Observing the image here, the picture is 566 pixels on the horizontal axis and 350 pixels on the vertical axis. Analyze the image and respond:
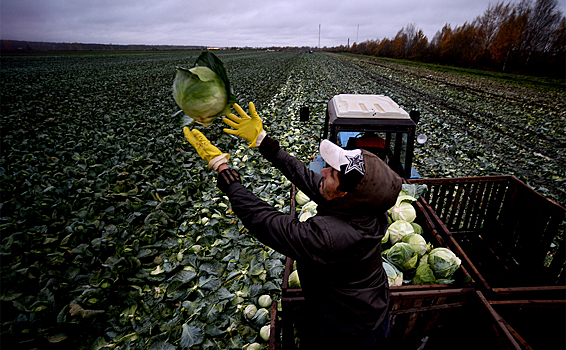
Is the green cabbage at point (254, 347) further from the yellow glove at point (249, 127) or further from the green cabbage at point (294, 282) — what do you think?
the yellow glove at point (249, 127)

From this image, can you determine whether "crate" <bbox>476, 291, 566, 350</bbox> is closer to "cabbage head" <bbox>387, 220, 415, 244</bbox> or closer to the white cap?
"cabbage head" <bbox>387, 220, 415, 244</bbox>

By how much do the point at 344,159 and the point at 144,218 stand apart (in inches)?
170

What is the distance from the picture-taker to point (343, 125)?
12.1 feet

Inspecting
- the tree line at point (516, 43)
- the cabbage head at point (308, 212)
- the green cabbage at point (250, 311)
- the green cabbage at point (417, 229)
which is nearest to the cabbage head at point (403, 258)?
the green cabbage at point (417, 229)

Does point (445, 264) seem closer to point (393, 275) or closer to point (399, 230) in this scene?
point (393, 275)

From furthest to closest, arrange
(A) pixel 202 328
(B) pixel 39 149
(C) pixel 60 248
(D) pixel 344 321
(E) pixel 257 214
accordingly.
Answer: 1. (B) pixel 39 149
2. (C) pixel 60 248
3. (A) pixel 202 328
4. (D) pixel 344 321
5. (E) pixel 257 214

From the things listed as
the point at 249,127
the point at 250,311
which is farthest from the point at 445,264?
the point at 249,127

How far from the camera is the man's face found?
1.55 metres

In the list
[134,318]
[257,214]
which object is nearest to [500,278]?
[257,214]

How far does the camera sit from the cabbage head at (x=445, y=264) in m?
2.40

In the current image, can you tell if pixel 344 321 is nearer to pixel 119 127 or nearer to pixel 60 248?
pixel 60 248

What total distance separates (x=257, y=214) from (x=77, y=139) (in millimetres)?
8924

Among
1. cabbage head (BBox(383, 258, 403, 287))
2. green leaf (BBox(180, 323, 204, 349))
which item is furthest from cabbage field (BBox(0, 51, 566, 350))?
cabbage head (BBox(383, 258, 403, 287))

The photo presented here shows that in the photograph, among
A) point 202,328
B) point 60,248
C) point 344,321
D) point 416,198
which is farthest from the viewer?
point 60,248
